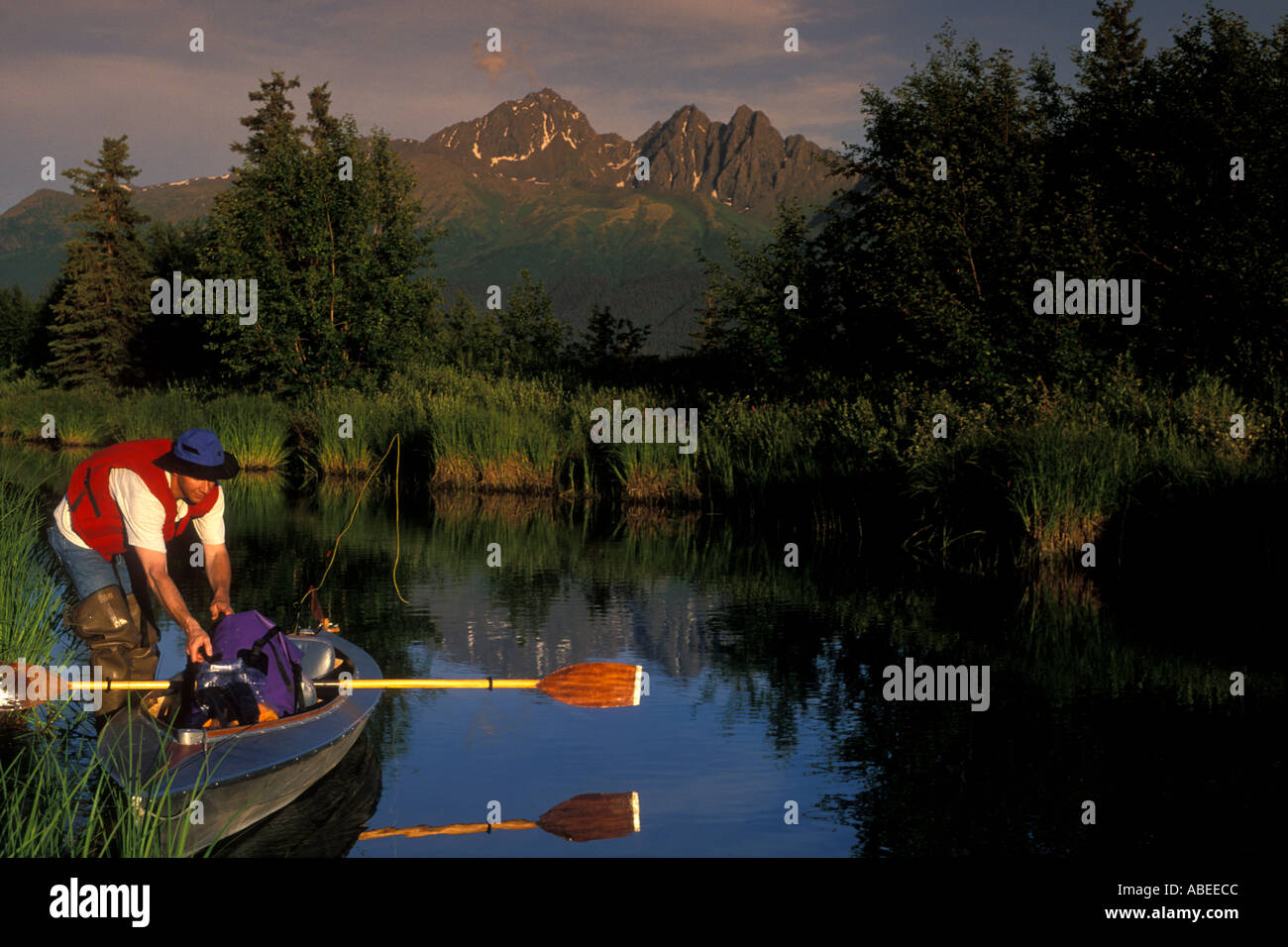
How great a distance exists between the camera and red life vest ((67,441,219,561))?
29.5 ft

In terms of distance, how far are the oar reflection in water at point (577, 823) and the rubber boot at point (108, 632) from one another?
10.3 ft

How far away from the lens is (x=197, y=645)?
26.6 ft

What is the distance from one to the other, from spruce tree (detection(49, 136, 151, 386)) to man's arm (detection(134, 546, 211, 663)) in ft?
173

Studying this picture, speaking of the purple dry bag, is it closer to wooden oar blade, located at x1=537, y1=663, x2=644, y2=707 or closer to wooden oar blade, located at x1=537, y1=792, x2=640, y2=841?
wooden oar blade, located at x1=537, y1=792, x2=640, y2=841

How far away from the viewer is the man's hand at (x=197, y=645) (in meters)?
8.09

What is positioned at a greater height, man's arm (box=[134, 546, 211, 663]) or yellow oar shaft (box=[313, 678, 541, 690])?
man's arm (box=[134, 546, 211, 663])

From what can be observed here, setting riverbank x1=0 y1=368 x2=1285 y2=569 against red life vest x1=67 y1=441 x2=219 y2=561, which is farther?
riverbank x1=0 y1=368 x2=1285 y2=569

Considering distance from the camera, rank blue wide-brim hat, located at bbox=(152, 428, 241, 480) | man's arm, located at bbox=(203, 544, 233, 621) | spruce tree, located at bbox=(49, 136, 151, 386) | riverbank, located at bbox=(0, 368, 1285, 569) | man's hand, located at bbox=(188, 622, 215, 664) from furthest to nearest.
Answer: spruce tree, located at bbox=(49, 136, 151, 386), riverbank, located at bbox=(0, 368, 1285, 569), man's arm, located at bbox=(203, 544, 233, 621), blue wide-brim hat, located at bbox=(152, 428, 241, 480), man's hand, located at bbox=(188, 622, 215, 664)

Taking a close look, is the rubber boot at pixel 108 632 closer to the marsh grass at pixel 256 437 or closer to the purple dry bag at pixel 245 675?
the purple dry bag at pixel 245 675

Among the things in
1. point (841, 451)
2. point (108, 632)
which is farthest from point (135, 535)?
point (841, 451)

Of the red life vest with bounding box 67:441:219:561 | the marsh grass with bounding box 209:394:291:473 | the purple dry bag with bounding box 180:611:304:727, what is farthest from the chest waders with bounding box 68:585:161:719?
the marsh grass with bounding box 209:394:291:473
